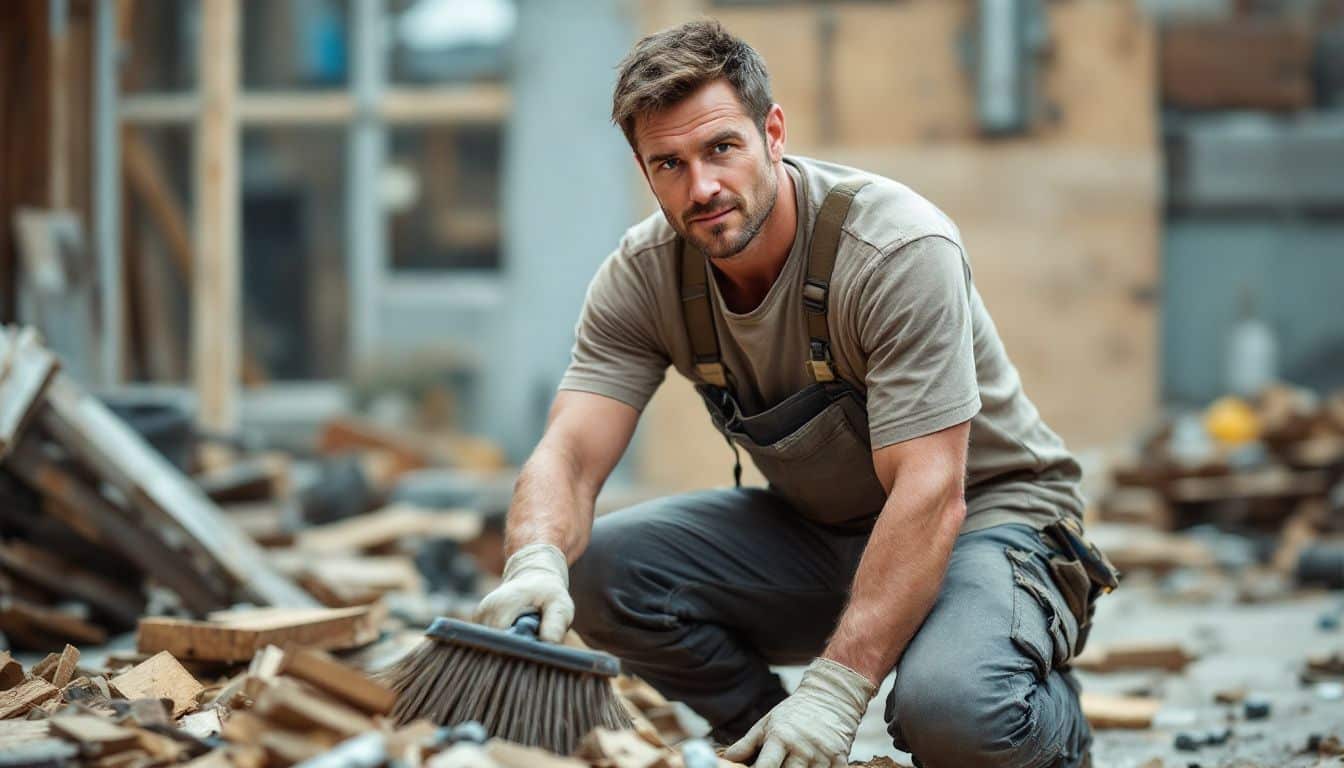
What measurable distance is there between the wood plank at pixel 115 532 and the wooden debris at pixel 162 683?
118 centimetres

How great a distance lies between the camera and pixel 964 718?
2.70 meters

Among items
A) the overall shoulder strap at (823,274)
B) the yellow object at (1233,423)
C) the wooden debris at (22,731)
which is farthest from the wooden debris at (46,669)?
the yellow object at (1233,423)

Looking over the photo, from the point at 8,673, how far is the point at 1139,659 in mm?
3101

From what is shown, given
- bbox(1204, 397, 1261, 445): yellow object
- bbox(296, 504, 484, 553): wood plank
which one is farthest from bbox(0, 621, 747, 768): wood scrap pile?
bbox(1204, 397, 1261, 445): yellow object

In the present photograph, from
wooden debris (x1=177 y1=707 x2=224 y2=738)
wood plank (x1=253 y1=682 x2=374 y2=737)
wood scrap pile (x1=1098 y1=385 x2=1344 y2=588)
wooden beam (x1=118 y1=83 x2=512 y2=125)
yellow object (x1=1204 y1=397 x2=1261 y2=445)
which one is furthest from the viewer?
wooden beam (x1=118 y1=83 x2=512 y2=125)

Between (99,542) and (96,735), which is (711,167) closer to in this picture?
(96,735)

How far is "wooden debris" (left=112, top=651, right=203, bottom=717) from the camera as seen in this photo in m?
2.81

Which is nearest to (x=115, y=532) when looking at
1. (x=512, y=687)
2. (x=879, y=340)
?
(x=512, y=687)

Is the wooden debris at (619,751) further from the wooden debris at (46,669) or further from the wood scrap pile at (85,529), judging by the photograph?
the wood scrap pile at (85,529)

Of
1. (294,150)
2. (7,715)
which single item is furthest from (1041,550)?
(294,150)

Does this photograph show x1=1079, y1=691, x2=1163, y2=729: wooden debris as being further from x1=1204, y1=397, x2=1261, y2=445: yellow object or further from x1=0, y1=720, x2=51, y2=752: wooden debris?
x1=1204, y1=397, x2=1261, y2=445: yellow object

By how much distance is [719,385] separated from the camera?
3229 mm

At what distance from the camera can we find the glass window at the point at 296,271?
30.0ft

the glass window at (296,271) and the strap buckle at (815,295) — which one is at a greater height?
the strap buckle at (815,295)
